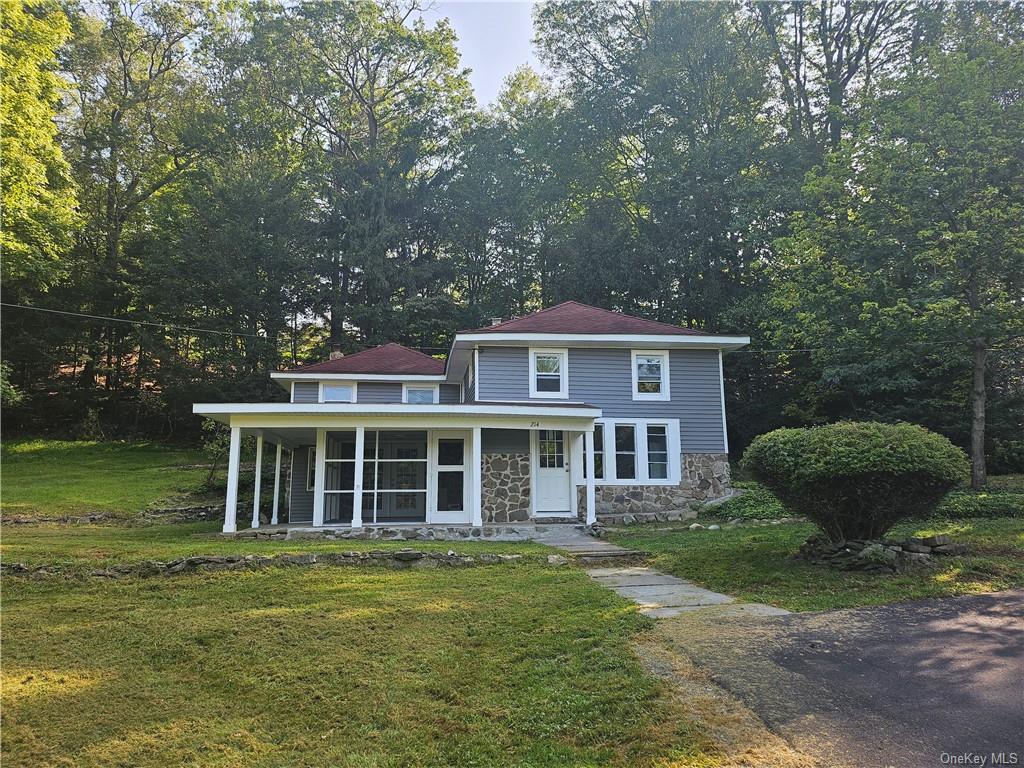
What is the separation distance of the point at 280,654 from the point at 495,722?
2.07 meters

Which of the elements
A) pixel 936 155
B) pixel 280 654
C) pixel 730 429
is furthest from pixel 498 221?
pixel 280 654

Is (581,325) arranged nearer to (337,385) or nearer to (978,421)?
(337,385)

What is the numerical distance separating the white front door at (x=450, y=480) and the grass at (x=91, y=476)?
7645mm

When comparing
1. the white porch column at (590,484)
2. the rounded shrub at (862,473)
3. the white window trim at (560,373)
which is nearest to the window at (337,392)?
the white window trim at (560,373)

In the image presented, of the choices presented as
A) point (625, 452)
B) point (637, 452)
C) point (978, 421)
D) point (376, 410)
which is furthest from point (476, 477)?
point (978, 421)

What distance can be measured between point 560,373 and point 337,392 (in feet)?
22.2

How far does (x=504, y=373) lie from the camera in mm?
15961

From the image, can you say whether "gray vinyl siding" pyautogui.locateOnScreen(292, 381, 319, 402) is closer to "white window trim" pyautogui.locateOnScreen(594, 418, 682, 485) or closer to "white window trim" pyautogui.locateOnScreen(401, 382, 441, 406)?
"white window trim" pyautogui.locateOnScreen(401, 382, 441, 406)

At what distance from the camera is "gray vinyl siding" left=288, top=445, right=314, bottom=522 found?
1705cm

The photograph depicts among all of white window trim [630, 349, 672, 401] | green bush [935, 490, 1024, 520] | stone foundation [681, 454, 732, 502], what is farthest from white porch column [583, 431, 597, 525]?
green bush [935, 490, 1024, 520]

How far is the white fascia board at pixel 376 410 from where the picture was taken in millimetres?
12406

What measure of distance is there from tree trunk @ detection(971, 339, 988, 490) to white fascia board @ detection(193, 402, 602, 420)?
30.0 feet

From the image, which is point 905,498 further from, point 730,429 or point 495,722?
point 730,429

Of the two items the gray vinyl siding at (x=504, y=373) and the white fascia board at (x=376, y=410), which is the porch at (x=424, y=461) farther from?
the gray vinyl siding at (x=504, y=373)
